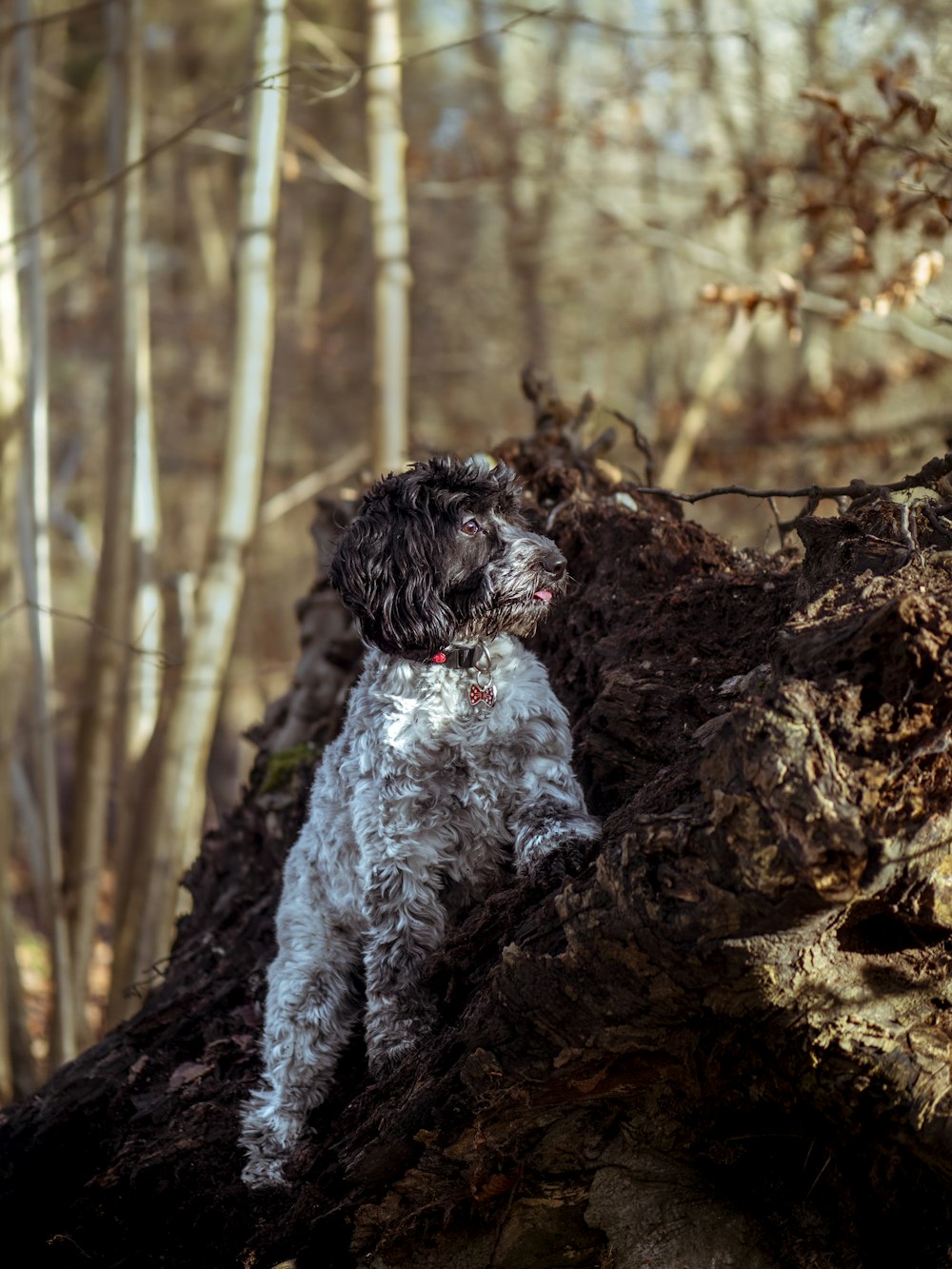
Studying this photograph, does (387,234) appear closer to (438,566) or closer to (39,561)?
(39,561)

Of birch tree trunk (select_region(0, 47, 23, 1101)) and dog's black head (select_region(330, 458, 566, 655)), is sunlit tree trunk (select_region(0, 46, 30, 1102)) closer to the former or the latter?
birch tree trunk (select_region(0, 47, 23, 1101))

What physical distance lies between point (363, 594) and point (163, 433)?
66.1ft

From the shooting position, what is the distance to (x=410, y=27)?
2250 cm

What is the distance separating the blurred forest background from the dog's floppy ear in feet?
5.07

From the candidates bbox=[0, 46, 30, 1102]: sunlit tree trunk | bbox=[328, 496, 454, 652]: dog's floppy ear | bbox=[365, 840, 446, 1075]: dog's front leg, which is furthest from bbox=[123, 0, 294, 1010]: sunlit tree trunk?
bbox=[365, 840, 446, 1075]: dog's front leg

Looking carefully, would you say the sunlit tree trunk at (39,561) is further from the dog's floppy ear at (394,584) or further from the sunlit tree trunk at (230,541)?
the dog's floppy ear at (394,584)

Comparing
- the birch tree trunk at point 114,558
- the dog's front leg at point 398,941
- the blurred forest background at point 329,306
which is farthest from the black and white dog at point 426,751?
the birch tree trunk at point 114,558

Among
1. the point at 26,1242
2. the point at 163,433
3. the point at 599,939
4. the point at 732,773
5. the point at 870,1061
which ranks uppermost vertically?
the point at 163,433

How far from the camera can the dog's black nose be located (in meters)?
3.93

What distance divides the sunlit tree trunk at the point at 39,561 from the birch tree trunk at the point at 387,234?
283 cm

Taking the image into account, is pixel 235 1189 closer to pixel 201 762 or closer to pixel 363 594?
pixel 363 594

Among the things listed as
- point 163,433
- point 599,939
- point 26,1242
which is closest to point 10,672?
point 26,1242

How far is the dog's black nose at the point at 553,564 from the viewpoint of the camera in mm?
3930

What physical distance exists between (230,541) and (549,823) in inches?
188
